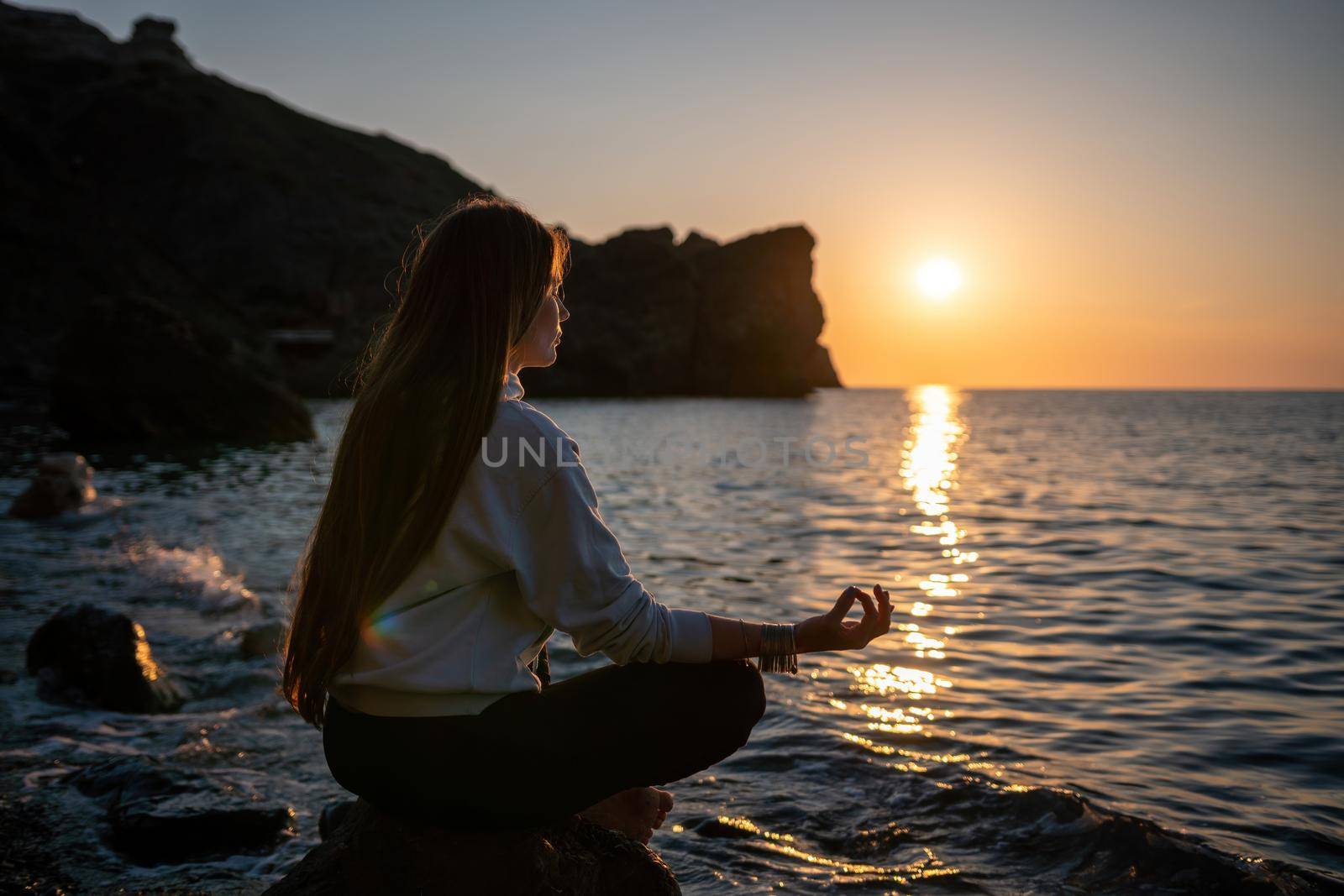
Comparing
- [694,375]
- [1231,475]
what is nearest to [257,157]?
[694,375]

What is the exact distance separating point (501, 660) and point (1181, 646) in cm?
788

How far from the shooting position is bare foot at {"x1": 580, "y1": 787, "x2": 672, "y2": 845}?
296 centimetres

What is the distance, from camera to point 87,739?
5926mm

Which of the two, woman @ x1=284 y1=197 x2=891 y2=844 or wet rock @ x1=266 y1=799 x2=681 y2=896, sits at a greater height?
woman @ x1=284 y1=197 x2=891 y2=844

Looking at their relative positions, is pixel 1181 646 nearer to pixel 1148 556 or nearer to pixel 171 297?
pixel 1148 556

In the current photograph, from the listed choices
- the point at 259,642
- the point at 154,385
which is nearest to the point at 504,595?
the point at 259,642

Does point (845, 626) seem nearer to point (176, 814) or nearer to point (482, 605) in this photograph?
point (482, 605)

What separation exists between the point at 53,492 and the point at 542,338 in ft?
54.9

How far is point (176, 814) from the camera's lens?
4.53 m

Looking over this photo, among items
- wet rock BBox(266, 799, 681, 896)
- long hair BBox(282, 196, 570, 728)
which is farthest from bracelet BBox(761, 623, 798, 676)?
long hair BBox(282, 196, 570, 728)

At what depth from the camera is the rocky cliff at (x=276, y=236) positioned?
249 ft

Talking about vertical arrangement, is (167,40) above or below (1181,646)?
above

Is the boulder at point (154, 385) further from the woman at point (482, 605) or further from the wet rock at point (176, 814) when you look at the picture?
the woman at point (482, 605)

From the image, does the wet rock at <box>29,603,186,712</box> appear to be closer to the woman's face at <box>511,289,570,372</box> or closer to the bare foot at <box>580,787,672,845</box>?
the bare foot at <box>580,787,672,845</box>
